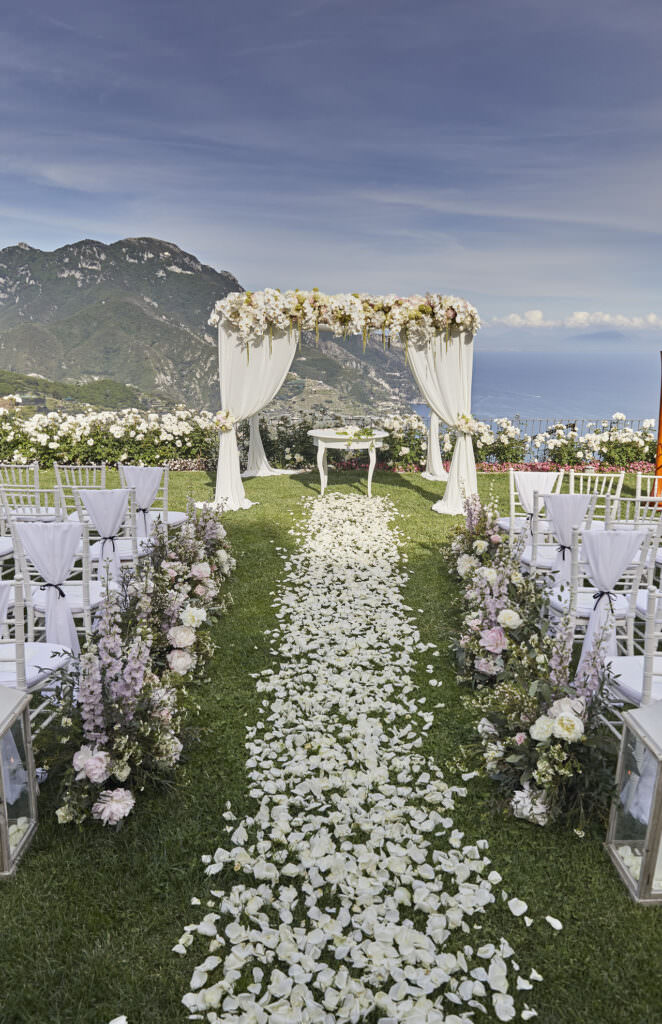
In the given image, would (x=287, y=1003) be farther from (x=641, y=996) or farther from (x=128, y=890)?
(x=641, y=996)

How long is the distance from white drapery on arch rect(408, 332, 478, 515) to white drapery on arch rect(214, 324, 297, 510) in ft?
6.14

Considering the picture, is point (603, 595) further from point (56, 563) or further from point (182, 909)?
point (56, 563)

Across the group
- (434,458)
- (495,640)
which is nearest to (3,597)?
(495,640)

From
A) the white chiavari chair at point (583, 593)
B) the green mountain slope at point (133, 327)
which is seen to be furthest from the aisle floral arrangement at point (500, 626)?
the green mountain slope at point (133, 327)

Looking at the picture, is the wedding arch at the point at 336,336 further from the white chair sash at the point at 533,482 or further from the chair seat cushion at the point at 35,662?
the chair seat cushion at the point at 35,662

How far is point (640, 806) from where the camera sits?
2.12m

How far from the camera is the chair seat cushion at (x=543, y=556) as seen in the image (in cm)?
466

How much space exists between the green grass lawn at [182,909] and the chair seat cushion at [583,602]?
3.04 feet

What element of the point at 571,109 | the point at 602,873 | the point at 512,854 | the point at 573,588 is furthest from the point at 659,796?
the point at 571,109

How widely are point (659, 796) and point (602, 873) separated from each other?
0.54 m

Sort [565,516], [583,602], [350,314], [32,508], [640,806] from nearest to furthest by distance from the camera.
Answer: [640,806] → [583,602] → [565,516] → [32,508] → [350,314]

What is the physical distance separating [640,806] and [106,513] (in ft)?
12.9

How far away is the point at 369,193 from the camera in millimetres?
35594

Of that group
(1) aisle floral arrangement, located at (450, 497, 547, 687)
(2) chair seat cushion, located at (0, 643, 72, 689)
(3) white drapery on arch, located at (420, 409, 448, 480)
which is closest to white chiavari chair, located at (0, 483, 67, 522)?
(2) chair seat cushion, located at (0, 643, 72, 689)
